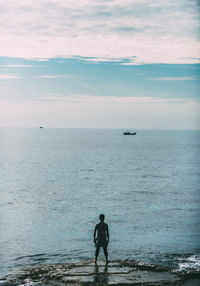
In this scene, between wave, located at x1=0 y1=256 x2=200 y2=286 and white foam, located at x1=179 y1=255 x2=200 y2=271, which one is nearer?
wave, located at x1=0 y1=256 x2=200 y2=286

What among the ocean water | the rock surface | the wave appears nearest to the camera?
the rock surface

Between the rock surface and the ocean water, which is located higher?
the ocean water

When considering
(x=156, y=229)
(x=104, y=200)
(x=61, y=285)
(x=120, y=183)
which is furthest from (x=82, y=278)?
(x=120, y=183)

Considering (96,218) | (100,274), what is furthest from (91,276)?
(96,218)

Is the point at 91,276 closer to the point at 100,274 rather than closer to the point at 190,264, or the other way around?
the point at 100,274

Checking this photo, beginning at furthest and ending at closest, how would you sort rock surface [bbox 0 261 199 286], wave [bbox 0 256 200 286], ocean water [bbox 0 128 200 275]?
ocean water [bbox 0 128 200 275] < wave [bbox 0 256 200 286] < rock surface [bbox 0 261 199 286]

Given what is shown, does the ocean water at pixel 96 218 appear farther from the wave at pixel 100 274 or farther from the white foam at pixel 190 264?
the wave at pixel 100 274

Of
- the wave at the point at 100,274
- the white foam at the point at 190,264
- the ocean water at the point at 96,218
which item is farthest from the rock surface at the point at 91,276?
the ocean water at the point at 96,218

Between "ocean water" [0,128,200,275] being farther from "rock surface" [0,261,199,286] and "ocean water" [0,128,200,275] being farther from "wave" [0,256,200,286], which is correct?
"rock surface" [0,261,199,286]

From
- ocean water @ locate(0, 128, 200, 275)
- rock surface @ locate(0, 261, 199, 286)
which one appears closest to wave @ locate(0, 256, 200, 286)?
rock surface @ locate(0, 261, 199, 286)

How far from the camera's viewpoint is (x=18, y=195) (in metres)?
47.7

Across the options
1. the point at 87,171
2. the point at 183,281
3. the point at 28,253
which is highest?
the point at 87,171

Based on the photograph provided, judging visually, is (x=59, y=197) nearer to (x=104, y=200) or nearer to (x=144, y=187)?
(x=104, y=200)

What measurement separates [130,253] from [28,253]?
6913 mm
